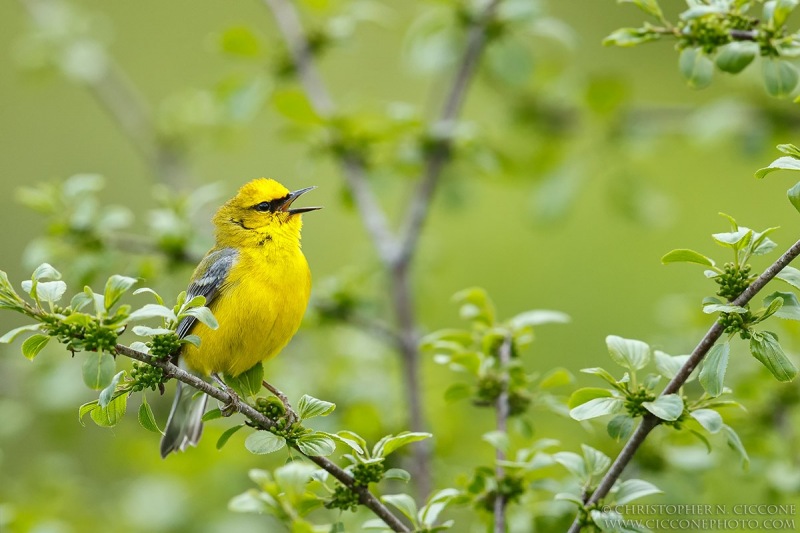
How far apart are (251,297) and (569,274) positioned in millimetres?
4664

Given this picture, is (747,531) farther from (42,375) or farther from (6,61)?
(6,61)

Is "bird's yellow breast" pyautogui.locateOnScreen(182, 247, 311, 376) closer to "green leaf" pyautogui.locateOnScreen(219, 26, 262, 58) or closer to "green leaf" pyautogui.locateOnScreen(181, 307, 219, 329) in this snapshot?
"green leaf" pyautogui.locateOnScreen(181, 307, 219, 329)

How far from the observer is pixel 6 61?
10766 millimetres

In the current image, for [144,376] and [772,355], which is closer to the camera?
[772,355]

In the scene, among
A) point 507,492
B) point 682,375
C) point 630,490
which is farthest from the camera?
point 507,492

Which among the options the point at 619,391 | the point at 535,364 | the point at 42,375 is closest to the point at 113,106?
the point at 42,375

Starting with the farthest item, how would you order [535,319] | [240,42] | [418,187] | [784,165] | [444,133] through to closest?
[418,187] → [240,42] → [444,133] → [535,319] → [784,165]

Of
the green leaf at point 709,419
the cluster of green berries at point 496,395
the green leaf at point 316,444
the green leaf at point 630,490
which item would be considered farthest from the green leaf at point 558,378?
the green leaf at point 316,444

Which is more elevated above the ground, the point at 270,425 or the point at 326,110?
the point at 326,110

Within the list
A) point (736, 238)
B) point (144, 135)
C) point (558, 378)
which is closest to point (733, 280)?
point (736, 238)

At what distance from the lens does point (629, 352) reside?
2354 millimetres

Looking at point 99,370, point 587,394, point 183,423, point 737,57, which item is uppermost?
point 737,57

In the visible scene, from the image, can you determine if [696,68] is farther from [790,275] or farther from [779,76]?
[790,275]

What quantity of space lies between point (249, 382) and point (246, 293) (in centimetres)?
64
